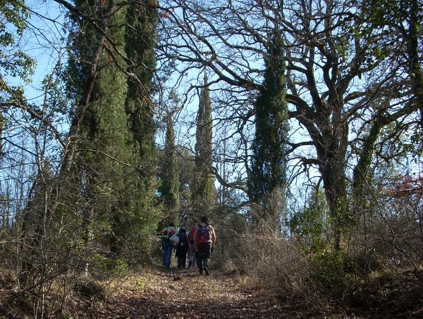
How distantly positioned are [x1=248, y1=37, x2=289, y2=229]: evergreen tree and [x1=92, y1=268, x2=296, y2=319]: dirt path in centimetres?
781

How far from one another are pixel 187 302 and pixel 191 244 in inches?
384

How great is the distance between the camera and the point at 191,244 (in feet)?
61.8

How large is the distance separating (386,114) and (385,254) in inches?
122

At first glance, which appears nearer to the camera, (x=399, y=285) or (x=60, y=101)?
(x=399, y=285)

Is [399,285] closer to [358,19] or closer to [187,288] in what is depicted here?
[358,19]

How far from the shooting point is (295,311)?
775 cm

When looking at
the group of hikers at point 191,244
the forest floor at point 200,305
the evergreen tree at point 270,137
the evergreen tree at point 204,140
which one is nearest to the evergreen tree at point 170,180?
the evergreen tree at point 204,140

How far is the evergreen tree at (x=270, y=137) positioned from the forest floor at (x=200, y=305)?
308 inches

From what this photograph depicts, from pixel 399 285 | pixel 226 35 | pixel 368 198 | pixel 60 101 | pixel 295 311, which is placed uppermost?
pixel 226 35

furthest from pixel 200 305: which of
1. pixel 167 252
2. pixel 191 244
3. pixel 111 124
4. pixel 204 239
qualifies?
pixel 191 244

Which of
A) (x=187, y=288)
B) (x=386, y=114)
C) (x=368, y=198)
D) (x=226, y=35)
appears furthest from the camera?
(x=226, y=35)

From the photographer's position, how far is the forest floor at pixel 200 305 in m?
6.61

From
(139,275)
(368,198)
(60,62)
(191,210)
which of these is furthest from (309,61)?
(60,62)

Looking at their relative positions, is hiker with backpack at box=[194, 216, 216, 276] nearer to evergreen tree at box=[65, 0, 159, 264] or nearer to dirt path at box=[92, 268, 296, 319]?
dirt path at box=[92, 268, 296, 319]
